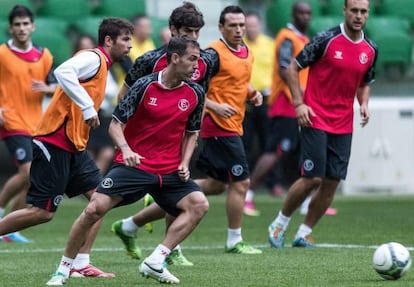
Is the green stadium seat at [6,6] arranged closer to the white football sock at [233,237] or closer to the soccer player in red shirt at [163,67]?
the soccer player in red shirt at [163,67]

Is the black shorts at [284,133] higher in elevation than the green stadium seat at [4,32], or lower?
lower

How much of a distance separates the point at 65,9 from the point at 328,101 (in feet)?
32.6

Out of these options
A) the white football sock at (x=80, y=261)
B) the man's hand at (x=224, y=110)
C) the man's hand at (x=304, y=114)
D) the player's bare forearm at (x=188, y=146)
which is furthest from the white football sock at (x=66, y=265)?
the man's hand at (x=304, y=114)

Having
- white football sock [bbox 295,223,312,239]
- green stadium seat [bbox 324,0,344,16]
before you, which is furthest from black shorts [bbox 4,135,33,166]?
green stadium seat [bbox 324,0,344,16]

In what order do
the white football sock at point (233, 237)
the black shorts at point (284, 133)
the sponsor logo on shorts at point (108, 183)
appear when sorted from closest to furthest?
the sponsor logo on shorts at point (108, 183)
the white football sock at point (233, 237)
the black shorts at point (284, 133)

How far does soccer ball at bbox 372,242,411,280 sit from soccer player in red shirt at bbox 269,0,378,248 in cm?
294

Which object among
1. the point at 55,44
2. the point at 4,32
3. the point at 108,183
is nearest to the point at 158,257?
the point at 108,183

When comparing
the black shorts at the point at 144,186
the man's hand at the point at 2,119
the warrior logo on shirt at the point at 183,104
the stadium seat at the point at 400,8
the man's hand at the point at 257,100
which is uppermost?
the warrior logo on shirt at the point at 183,104

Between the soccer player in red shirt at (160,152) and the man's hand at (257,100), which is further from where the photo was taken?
Answer: the man's hand at (257,100)

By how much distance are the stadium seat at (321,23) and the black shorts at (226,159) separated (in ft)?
30.5

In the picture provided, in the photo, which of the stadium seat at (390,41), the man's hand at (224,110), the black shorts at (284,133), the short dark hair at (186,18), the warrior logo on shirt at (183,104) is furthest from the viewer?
the stadium seat at (390,41)

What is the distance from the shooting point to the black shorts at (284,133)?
1691cm

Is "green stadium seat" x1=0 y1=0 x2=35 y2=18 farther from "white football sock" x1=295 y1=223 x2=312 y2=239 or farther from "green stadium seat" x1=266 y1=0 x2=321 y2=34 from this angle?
"white football sock" x1=295 y1=223 x2=312 y2=239

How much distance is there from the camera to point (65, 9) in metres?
21.1
